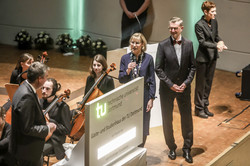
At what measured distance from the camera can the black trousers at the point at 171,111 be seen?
5187mm

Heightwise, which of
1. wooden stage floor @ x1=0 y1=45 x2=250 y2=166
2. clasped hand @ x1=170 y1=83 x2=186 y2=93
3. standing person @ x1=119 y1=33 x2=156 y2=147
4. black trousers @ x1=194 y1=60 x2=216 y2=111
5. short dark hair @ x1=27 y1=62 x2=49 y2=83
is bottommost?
wooden stage floor @ x1=0 y1=45 x2=250 y2=166

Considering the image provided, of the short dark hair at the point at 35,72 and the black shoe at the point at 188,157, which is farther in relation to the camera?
the black shoe at the point at 188,157

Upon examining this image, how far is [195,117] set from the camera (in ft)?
21.8

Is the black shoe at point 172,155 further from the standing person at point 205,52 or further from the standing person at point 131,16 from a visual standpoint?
the standing person at point 131,16

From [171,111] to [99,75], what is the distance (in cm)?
89

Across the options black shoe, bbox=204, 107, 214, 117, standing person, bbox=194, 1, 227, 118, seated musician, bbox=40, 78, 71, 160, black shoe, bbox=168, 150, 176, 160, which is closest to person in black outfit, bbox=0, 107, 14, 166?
seated musician, bbox=40, 78, 71, 160

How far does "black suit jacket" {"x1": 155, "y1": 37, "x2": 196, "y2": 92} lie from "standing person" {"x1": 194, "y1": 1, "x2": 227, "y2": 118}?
1161 mm

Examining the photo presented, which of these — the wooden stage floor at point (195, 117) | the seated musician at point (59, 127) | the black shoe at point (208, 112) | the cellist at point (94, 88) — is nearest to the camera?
the seated musician at point (59, 127)

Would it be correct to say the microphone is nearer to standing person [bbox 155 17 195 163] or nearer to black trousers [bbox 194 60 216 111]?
standing person [bbox 155 17 195 163]

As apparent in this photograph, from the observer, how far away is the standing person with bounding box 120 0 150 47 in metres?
8.11

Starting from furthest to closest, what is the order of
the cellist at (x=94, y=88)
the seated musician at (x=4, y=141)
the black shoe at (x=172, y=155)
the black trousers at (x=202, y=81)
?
1. the black trousers at (x=202, y=81)
2. the black shoe at (x=172, y=155)
3. the cellist at (x=94, y=88)
4. the seated musician at (x=4, y=141)

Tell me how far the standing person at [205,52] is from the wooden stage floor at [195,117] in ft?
0.75

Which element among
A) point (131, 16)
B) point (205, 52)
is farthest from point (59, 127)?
point (131, 16)

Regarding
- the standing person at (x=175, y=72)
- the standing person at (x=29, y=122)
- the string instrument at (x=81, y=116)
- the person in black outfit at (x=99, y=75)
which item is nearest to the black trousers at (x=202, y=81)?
the standing person at (x=175, y=72)
